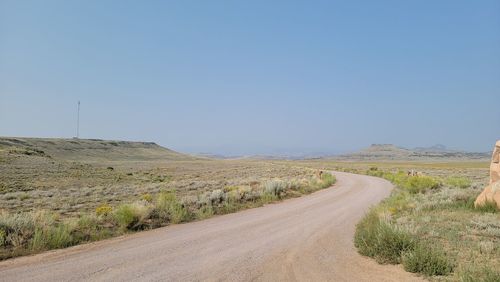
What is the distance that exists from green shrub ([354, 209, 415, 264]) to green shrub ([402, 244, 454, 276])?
1.31 ft

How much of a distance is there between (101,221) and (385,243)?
8.85m

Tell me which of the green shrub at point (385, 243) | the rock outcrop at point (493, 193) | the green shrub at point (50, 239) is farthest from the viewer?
the rock outcrop at point (493, 193)

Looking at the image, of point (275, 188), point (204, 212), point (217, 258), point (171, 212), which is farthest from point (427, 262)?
point (275, 188)

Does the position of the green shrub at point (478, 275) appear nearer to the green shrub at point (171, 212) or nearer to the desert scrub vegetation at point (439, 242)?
the desert scrub vegetation at point (439, 242)

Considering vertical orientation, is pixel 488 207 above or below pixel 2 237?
above

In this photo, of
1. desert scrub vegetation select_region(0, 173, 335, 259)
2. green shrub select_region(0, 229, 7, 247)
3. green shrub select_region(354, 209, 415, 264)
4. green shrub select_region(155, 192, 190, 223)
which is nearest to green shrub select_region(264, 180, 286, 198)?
desert scrub vegetation select_region(0, 173, 335, 259)

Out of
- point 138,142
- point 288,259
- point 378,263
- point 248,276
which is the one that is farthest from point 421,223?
point 138,142

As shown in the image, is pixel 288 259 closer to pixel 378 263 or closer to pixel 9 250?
pixel 378 263

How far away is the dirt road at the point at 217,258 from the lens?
751 centimetres

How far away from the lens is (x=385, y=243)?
8992 millimetres

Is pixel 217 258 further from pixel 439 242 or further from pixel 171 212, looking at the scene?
pixel 171 212

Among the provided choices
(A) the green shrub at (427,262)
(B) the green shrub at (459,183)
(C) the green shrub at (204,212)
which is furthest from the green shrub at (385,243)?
(B) the green shrub at (459,183)

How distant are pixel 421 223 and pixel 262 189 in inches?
515

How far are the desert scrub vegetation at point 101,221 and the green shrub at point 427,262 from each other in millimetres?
8268
